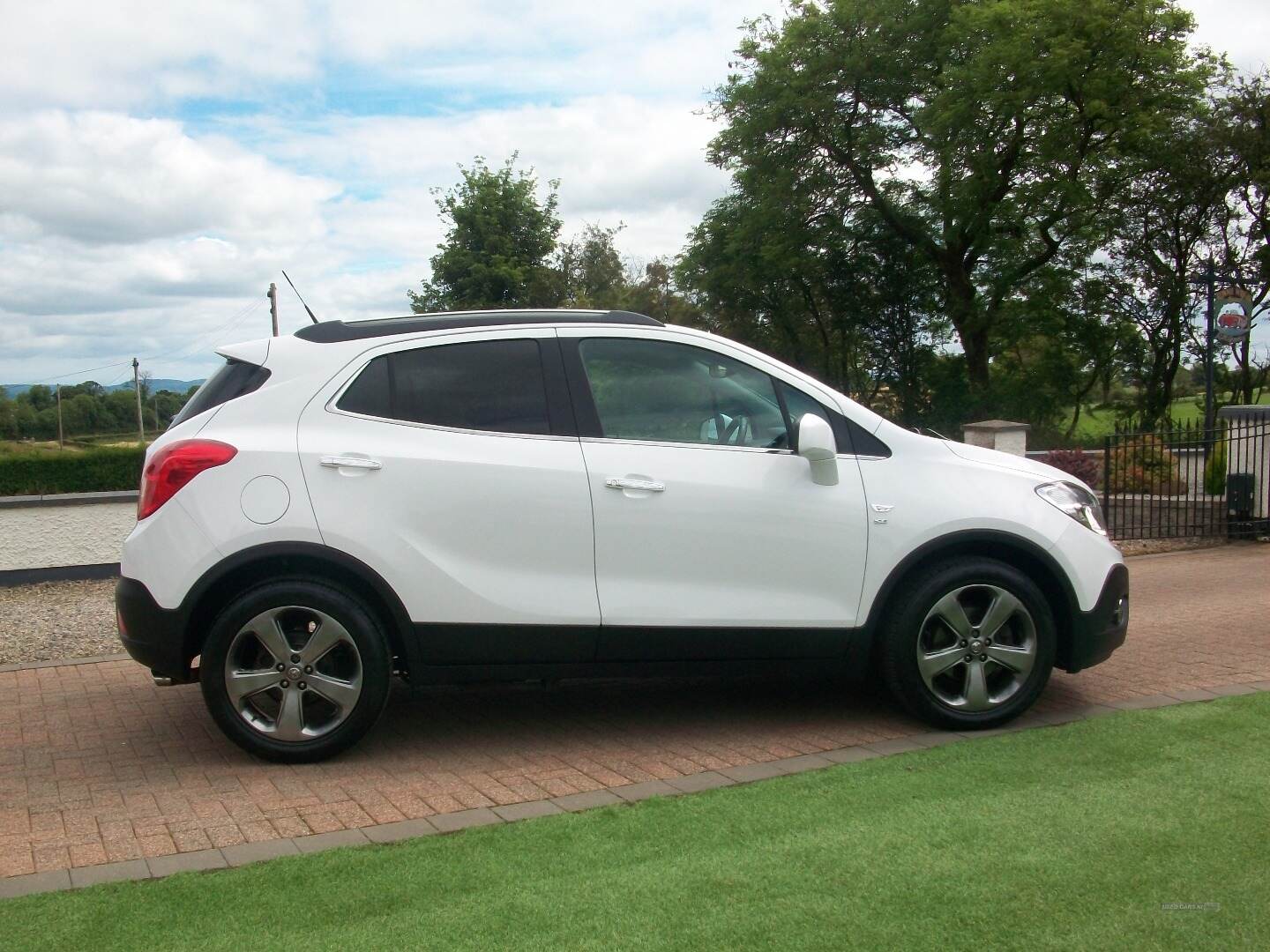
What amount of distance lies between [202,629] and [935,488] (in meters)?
3.22

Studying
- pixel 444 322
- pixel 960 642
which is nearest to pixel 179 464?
pixel 444 322

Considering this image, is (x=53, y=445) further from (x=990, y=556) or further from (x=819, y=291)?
(x=819, y=291)

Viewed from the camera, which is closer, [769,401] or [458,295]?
[769,401]

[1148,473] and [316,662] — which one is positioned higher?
[1148,473]

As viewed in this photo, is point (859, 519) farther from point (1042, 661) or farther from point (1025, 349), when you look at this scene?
point (1025, 349)

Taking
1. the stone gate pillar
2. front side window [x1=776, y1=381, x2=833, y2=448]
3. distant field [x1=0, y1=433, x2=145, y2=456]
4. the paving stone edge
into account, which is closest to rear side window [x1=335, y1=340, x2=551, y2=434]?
front side window [x1=776, y1=381, x2=833, y2=448]

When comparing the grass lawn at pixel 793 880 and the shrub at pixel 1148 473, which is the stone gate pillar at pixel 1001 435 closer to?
the shrub at pixel 1148 473

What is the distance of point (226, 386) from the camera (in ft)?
17.4

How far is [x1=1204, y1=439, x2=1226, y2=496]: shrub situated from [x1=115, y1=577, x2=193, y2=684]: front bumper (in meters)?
12.7

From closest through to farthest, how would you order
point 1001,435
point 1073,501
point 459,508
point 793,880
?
point 793,880
point 459,508
point 1073,501
point 1001,435

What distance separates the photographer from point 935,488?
18.0ft

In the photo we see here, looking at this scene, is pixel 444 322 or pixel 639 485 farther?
pixel 444 322

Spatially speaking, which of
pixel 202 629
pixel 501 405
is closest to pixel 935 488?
pixel 501 405

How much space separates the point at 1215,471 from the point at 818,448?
36.9 ft
